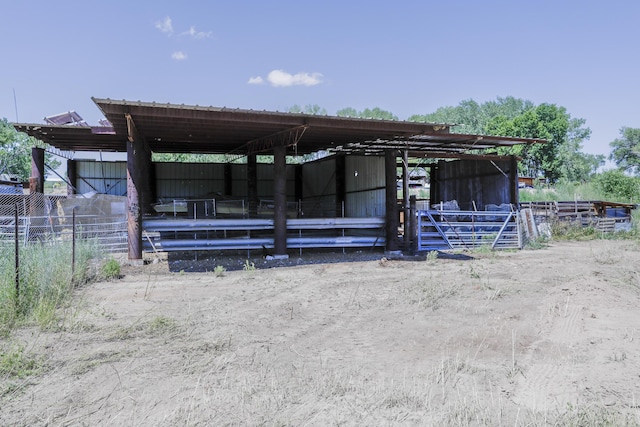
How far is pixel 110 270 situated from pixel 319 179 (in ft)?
48.3

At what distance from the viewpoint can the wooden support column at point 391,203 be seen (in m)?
16.6

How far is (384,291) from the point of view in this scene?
9.54 meters

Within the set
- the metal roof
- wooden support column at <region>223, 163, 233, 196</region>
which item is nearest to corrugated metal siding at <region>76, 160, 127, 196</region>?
the metal roof

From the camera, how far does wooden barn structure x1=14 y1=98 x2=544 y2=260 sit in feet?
44.4

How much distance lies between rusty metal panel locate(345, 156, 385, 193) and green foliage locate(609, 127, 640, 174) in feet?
195

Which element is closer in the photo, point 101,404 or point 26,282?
point 101,404

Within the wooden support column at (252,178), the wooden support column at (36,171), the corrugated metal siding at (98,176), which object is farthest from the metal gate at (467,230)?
the corrugated metal siding at (98,176)

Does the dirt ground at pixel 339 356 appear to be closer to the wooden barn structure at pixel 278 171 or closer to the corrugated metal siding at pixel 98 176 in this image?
the wooden barn structure at pixel 278 171

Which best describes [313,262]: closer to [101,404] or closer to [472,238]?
[472,238]

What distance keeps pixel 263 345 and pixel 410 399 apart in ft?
7.49

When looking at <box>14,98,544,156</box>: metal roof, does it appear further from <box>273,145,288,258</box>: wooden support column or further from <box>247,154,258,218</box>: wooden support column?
<box>273,145,288,258</box>: wooden support column

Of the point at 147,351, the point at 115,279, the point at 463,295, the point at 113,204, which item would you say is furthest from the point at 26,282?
the point at 113,204

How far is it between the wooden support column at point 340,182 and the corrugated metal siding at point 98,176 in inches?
526

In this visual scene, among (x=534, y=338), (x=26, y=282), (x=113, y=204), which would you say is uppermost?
(x=113, y=204)
